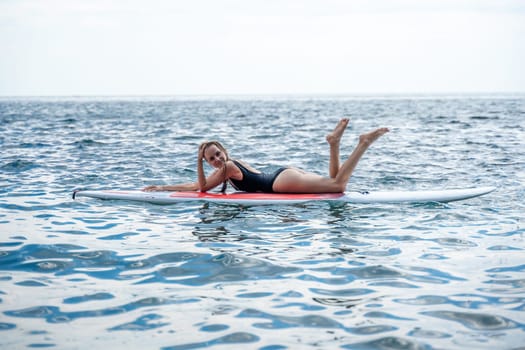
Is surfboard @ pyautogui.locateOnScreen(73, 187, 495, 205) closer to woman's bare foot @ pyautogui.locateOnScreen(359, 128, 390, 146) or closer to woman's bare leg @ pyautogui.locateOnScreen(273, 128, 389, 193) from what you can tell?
woman's bare leg @ pyautogui.locateOnScreen(273, 128, 389, 193)

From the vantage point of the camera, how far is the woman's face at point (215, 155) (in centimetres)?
906

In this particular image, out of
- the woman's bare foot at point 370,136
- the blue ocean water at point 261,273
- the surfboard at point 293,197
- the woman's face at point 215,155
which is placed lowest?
the blue ocean water at point 261,273

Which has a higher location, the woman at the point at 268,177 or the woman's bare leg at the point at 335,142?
the woman's bare leg at the point at 335,142

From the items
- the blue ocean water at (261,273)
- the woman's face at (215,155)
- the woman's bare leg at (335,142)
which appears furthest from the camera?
the woman's face at (215,155)

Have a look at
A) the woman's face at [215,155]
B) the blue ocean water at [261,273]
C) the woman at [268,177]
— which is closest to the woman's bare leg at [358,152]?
the woman at [268,177]

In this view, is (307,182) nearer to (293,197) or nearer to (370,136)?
(293,197)

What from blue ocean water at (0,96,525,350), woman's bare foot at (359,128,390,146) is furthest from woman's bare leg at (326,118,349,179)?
blue ocean water at (0,96,525,350)

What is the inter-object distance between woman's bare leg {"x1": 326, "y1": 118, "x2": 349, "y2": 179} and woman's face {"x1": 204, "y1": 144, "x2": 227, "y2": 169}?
1.62m

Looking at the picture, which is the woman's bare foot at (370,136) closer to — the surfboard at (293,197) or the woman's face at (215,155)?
the surfboard at (293,197)

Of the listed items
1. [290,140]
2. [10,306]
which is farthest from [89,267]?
[290,140]

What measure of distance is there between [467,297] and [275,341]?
1.83m

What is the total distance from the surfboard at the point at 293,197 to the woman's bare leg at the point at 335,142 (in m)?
0.42

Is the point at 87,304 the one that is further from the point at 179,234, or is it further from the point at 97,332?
the point at 179,234

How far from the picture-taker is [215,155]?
9.10 m
